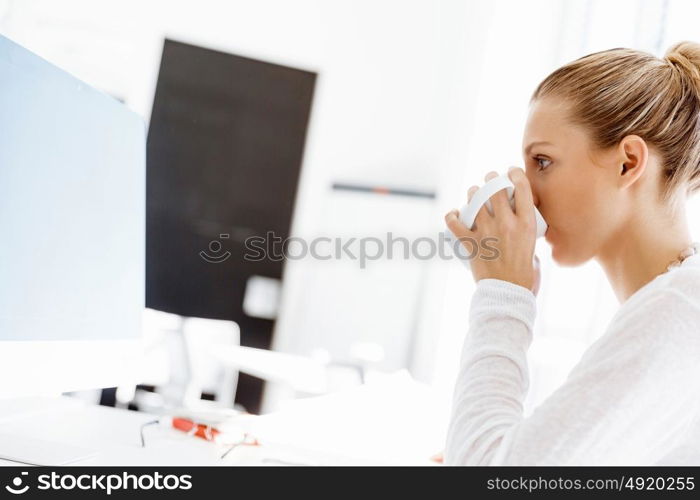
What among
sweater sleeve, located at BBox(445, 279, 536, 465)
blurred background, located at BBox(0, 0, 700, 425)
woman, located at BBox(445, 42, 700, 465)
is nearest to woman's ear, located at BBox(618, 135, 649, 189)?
woman, located at BBox(445, 42, 700, 465)

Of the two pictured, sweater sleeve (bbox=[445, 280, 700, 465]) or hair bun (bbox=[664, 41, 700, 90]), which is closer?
sweater sleeve (bbox=[445, 280, 700, 465])

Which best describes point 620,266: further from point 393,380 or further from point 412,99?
point 412,99

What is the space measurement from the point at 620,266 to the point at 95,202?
649mm

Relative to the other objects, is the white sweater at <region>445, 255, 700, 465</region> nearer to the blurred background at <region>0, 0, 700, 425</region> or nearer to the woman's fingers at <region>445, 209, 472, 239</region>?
the woman's fingers at <region>445, 209, 472, 239</region>

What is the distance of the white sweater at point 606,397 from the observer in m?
0.53

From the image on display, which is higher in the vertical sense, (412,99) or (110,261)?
(412,99)

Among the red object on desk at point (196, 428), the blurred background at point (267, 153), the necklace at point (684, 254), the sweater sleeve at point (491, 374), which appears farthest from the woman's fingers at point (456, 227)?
the blurred background at point (267, 153)

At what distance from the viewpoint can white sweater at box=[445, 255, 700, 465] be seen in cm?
53

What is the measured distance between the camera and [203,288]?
12.0 feet

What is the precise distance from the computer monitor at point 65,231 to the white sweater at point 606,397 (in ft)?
1.38

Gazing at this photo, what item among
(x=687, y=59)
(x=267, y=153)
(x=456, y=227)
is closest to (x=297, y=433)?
(x=456, y=227)

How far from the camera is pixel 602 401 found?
534mm

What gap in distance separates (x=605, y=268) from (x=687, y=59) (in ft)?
0.97
